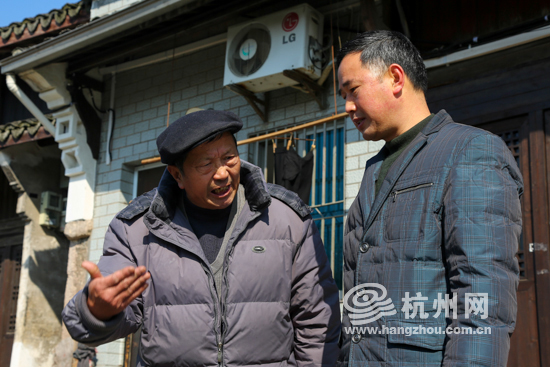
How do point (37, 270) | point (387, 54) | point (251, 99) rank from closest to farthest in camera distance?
point (387, 54) → point (251, 99) → point (37, 270)

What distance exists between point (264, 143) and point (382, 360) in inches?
218

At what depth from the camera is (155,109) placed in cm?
816

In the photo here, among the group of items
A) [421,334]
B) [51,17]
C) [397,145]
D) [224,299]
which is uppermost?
[51,17]

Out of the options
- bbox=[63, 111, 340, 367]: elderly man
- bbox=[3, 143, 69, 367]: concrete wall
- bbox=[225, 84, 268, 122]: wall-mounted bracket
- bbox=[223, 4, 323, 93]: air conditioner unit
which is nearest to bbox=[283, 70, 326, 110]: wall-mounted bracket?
bbox=[223, 4, 323, 93]: air conditioner unit

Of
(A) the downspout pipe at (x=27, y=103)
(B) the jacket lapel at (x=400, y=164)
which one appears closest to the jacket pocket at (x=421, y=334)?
(B) the jacket lapel at (x=400, y=164)

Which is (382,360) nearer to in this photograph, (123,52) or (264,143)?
(264,143)

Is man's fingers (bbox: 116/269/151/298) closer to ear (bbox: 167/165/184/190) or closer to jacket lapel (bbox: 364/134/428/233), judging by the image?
ear (bbox: 167/165/184/190)

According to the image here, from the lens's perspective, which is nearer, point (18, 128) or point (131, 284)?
point (131, 284)

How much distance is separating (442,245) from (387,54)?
2.42 feet

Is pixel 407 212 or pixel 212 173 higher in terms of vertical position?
pixel 212 173

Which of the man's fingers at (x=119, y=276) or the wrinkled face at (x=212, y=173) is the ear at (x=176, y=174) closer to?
the wrinkled face at (x=212, y=173)

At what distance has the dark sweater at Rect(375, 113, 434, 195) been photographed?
2.08 meters

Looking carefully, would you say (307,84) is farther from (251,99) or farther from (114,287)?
(114,287)

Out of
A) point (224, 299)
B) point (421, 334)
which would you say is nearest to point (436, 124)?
point (421, 334)
